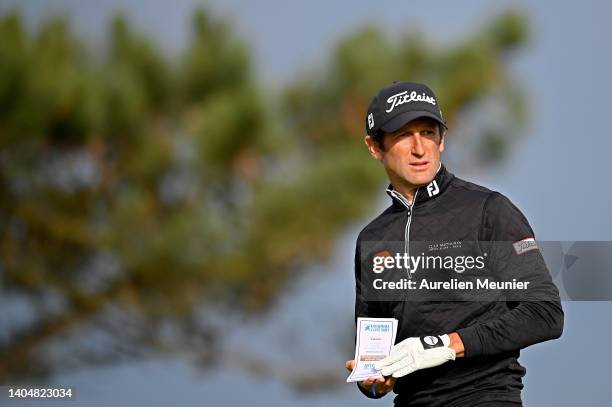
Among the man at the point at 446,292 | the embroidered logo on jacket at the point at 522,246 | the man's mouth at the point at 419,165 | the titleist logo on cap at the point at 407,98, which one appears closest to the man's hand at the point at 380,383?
the man at the point at 446,292

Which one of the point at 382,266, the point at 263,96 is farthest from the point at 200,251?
the point at 382,266

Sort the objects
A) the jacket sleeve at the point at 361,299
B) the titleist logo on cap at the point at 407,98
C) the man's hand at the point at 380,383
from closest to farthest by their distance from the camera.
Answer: the man's hand at the point at 380,383 → the titleist logo on cap at the point at 407,98 → the jacket sleeve at the point at 361,299

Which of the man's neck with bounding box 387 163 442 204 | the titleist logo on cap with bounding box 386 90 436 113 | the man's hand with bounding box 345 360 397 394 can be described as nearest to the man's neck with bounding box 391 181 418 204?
the man's neck with bounding box 387 163 442 204

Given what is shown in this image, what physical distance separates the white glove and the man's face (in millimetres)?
458

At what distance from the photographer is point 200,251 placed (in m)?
8.67

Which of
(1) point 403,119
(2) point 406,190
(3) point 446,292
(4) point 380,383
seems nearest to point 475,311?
(3) point 446,292

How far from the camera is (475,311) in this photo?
2432 millimetres

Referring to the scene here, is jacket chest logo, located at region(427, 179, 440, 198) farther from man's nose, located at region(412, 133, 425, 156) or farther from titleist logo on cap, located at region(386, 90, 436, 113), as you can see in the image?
titleist logo on cap, located at region(386, 90, 436, 113)

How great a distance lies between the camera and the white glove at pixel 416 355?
2318 millimetres

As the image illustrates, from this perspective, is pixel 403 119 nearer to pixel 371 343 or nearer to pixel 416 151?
pixel 416 151

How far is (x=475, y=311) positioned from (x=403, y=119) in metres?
0.55

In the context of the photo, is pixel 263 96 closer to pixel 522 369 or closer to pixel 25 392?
pixel 25 392

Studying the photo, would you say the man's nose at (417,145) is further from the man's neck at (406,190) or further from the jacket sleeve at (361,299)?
the jacket sleeve at (361,299)

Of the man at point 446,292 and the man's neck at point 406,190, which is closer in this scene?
the man at point 446,292
